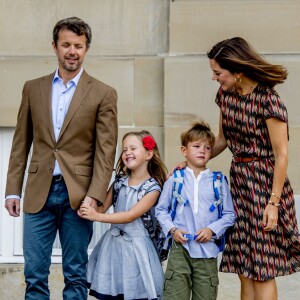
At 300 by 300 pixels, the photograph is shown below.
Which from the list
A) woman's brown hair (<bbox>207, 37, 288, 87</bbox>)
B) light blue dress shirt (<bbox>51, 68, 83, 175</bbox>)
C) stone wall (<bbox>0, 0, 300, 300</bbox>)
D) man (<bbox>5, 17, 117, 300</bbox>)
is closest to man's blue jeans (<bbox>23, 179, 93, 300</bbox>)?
man (<bbox>5, 17, 117, 300</bbox>)

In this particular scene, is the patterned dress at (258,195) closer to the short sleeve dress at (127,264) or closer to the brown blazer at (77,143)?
the short sleeve dress at (127,264)

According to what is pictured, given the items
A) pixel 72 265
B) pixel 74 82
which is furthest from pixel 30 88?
pixel 72 265

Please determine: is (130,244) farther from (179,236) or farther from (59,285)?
(59,285)

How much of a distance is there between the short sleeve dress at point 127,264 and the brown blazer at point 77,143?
0.36m

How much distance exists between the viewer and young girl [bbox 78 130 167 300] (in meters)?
5.39

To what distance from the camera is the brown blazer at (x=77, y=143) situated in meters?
5.20

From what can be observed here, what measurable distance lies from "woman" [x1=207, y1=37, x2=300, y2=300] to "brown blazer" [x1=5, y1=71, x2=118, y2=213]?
0.73 meters

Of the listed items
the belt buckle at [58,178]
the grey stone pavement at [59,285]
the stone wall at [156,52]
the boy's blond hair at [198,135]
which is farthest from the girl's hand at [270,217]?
the grey stone pavement at [59,285]

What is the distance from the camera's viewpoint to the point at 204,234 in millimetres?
5242

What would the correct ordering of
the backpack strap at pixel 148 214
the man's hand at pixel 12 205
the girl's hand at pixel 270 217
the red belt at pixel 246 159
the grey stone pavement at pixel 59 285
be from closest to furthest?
the girl's hand at pixel 270 217
the red belt at pixel 246 159
the man's hand at pixel 12 205
the backpack strap at pixel 148 214
the grey stone pavement at pixel 59 285

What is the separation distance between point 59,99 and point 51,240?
34.2 inches

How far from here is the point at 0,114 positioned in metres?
6.99

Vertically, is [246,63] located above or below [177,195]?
above

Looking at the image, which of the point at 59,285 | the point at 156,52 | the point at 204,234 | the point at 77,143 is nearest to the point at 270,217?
the point at 204,234
